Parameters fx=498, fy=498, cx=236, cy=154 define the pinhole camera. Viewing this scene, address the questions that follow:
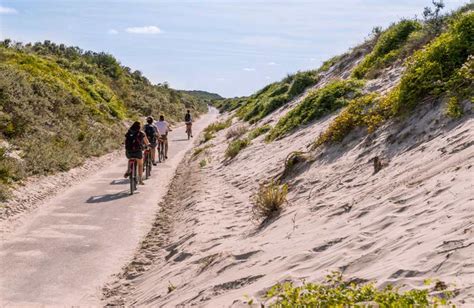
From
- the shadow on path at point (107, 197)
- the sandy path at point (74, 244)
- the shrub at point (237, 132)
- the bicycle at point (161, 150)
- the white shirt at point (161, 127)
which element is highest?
the white shirt at point (161, 127)

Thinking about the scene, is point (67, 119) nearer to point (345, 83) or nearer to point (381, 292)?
point (345, 83)

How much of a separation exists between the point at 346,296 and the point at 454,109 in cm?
581

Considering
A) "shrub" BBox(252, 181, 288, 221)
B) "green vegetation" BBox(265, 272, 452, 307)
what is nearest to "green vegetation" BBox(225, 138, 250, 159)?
"shrub" BBox(252, 181, 288, 221)

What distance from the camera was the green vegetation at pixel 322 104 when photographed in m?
16.0

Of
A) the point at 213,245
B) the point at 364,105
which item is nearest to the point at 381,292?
the point at 213,245

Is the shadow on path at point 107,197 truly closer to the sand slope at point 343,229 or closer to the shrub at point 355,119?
the sand slope at point 343,229

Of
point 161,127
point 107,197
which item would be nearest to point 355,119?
point 107,197

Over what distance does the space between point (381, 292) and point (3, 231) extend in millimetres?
7941

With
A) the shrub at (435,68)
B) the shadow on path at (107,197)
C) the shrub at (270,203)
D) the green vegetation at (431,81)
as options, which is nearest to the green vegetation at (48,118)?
the shadow on path at (107,197)

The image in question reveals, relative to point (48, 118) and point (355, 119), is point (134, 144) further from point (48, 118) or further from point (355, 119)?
point (48, 118)

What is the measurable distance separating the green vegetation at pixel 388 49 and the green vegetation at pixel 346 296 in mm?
13653

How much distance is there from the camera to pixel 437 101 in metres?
10.1

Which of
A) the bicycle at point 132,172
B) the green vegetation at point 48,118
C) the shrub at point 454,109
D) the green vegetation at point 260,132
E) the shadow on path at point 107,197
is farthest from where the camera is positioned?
the green vegetation at point 260,132

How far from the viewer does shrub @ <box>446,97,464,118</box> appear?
29.1 feet
